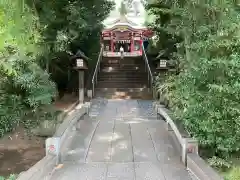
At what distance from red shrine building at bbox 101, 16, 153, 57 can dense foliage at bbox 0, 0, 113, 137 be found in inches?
601

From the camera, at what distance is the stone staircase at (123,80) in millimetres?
16608

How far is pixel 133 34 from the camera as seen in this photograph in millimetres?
32438

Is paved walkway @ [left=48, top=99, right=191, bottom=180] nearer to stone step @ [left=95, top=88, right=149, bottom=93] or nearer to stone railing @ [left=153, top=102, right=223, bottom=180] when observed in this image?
stone railing @ [left=153, top=102, right=223, bottom=180]

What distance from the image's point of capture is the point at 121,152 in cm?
667

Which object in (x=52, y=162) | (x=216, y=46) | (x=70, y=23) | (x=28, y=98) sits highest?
(x=70, y=23)

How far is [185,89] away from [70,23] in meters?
7.57

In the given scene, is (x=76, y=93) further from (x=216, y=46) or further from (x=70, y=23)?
(x=216, y=46)

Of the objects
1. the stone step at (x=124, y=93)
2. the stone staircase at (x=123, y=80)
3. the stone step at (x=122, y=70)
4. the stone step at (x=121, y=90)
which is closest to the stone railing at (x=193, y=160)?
the stone step at (x=124, y=93)

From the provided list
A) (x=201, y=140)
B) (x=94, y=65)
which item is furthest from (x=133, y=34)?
(x=201, y=140)

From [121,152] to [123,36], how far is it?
26.7 metres

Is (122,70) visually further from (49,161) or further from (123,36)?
(49,161)

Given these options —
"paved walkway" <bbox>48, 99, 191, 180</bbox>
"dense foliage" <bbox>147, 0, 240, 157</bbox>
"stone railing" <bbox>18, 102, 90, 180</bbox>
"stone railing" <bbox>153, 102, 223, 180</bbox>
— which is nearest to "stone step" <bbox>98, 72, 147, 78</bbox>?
"paved walkway" <bbox>48, 99, 191, 180</bbox>

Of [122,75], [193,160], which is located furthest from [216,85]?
[122,75]

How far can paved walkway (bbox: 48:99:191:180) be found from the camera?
547cm
